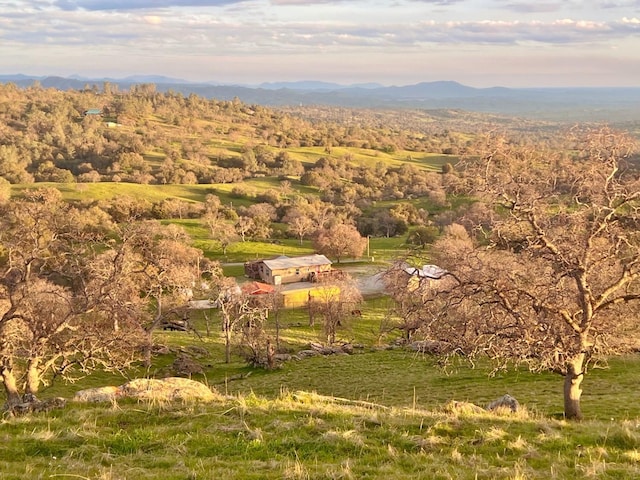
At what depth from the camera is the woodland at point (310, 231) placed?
51.0 feet

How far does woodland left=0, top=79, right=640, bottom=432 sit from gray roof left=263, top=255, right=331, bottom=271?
276 inches

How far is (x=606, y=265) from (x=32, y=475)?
59.7 ft

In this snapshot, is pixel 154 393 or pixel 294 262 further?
pixel 294 262

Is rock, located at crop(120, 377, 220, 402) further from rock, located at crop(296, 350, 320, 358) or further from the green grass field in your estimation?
rock, located at crop(296, 350, 320, 358)

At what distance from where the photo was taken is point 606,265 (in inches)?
735

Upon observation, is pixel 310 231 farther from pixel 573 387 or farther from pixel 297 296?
pixel 573 387

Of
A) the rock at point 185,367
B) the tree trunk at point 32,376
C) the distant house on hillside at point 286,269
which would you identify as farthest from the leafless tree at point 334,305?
the tree trunk at point 32,376

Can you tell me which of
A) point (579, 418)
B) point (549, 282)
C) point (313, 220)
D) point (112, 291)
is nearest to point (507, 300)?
point (549, 282)

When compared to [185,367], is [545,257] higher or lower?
higher

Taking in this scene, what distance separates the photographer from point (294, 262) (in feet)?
240

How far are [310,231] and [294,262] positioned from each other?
2452cm

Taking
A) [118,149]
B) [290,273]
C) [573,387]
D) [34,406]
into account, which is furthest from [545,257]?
[118,149]

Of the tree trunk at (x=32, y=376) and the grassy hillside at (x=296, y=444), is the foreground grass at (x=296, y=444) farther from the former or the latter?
the tree trunk at (x=32, y=376)

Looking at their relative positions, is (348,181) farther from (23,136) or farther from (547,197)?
(547,197)
